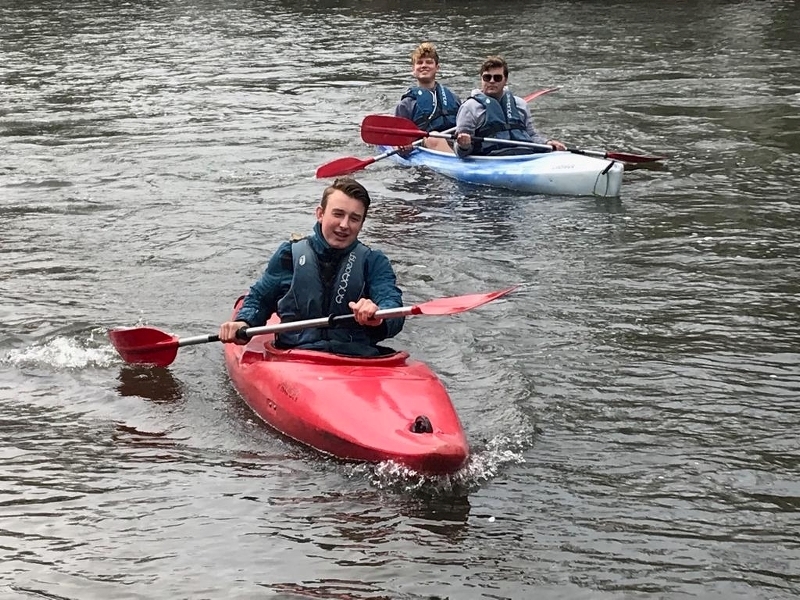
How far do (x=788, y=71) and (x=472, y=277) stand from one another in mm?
8847

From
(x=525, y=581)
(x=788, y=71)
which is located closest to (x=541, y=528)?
(x=525, y=581)

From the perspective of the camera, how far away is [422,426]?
5.02 m

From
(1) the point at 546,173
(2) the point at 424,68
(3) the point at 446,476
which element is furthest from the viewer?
(2) the point at 424,68

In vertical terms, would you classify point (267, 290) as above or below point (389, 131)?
below

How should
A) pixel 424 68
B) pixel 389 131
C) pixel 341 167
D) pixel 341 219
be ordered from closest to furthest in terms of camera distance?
pixel 341 219
pixel 341 167
pixel 389 131
pixel 424 68

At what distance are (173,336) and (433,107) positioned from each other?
567cm

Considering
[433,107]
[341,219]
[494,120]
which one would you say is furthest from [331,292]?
[433,107]

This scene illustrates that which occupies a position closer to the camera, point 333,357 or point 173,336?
point 333,357

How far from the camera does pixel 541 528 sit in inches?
184

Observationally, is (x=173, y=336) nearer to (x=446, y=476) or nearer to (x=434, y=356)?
(x=434, y=356)

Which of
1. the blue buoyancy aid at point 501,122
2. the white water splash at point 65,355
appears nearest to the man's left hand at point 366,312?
the white water splash at point 65,355

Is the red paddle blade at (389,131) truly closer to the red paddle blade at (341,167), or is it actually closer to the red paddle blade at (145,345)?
the red paddle blade at (341,167)

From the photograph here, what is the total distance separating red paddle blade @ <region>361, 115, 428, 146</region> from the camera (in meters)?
10.9

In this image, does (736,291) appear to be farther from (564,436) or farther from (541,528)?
(541,528)
